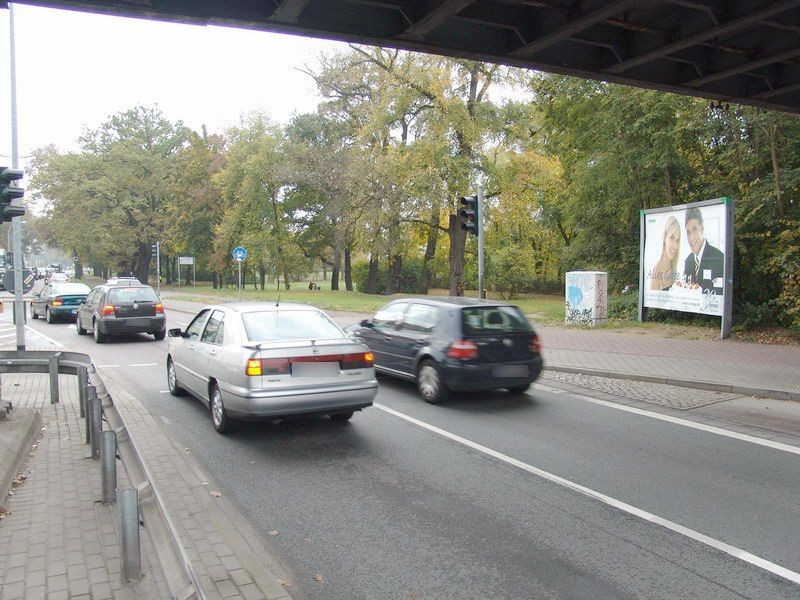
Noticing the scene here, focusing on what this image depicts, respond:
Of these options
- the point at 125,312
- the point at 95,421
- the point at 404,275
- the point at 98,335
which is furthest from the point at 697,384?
the point at 404,275

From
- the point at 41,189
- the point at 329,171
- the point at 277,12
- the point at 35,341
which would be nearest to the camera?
the point at 277,12

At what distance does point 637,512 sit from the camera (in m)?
4.75

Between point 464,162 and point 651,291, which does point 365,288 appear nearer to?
point 464,162

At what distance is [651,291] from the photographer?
17.8 m

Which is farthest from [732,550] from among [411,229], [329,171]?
[329,171]

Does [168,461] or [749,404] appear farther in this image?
[749,404]

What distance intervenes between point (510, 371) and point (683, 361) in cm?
515

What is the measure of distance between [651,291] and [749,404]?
9.39 m

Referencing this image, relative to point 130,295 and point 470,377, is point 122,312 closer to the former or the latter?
point 130,295

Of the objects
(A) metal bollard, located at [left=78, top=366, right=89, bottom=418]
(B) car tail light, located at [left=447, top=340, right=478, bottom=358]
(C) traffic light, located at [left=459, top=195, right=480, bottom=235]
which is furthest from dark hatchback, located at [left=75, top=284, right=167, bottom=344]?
(B) car tail light, located at [left=447, top=340, right=478, bottom=358]

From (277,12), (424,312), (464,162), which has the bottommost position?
(424,312)

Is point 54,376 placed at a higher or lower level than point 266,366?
lower

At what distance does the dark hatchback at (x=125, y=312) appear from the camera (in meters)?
16.3

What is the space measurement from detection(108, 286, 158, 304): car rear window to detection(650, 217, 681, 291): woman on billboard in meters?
14.2
